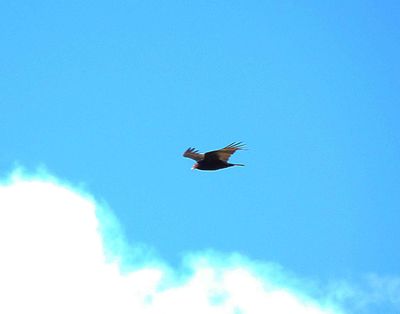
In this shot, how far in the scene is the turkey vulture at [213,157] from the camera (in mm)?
70812

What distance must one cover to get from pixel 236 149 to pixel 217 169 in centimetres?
232

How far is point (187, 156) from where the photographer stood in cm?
7369

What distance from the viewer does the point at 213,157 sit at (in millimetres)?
71750

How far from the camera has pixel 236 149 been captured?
2776 inches

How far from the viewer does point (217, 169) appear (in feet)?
238

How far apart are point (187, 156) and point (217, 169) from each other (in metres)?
1.87

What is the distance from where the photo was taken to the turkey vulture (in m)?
70.8

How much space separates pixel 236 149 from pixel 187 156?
12.6 feet
